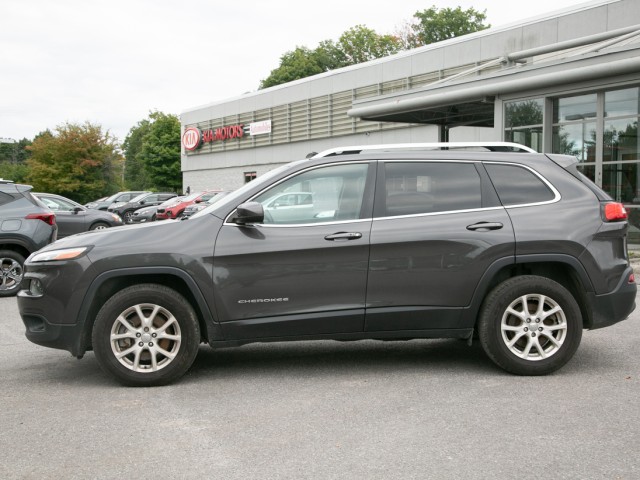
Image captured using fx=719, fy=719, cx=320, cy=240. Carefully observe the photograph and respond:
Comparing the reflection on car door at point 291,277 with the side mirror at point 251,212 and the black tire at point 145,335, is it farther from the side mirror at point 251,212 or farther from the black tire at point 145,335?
the black tire at point 145,335

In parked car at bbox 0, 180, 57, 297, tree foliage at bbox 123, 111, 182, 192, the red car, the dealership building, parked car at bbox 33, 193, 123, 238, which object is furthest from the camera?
tree foliage at bbox 123, 111, 182, 192

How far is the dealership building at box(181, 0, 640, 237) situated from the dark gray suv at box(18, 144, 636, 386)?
33.8 feet

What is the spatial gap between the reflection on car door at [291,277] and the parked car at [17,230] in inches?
262

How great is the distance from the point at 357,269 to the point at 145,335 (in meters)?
1.62

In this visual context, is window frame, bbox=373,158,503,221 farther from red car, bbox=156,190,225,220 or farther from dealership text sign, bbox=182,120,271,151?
dealership text sign, bbox=182,120,271,151

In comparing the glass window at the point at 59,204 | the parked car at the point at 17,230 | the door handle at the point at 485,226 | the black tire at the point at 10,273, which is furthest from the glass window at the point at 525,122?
the door handle at the point at 485,226

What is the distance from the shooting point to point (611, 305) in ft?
18.2

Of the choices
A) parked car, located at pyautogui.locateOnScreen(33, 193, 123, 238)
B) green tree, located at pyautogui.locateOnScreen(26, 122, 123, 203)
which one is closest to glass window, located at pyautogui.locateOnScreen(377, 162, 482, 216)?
parked car, located at pyautogui.locateOnScreen(33, 193, 123, 238)

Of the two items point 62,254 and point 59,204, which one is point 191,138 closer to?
point 59,204

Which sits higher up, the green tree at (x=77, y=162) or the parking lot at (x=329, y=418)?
the green tree at (x=77, y=162)

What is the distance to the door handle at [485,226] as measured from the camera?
5445mm

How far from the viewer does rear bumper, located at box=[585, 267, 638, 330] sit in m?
5.52

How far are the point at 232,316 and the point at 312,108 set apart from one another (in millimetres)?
32947

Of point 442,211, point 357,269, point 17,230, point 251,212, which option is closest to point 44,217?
point 17,230
